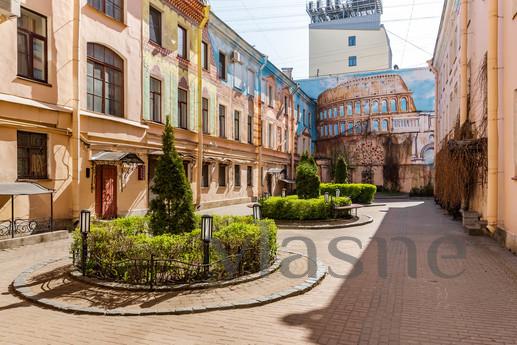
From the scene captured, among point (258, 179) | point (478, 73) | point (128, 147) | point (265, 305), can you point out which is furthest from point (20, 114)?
point (258, 179)

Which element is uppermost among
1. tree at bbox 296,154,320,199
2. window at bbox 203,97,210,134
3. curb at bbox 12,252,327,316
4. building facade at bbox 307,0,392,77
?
building facade at bbox 307,0,392,77

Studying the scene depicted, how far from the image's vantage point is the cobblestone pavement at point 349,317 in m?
4.62

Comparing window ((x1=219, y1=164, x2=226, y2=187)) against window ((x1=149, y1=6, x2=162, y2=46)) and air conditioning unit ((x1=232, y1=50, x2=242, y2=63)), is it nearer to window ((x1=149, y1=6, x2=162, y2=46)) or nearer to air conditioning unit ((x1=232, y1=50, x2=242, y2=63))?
air conditioning unit ((x1=232, y1=50, x2=242, y2=63))

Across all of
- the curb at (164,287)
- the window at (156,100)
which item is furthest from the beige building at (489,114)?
the window at (156,100)

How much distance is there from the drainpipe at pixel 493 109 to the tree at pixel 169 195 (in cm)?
854

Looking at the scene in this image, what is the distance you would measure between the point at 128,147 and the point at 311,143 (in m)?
28.7

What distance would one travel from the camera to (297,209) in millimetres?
15102

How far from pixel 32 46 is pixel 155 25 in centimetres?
677

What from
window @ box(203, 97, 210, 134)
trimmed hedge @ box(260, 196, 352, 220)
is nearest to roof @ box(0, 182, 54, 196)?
trimmed hedge @ box(260, 196, 352, 220)

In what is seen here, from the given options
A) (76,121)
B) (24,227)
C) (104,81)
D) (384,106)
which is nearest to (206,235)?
(24,227)

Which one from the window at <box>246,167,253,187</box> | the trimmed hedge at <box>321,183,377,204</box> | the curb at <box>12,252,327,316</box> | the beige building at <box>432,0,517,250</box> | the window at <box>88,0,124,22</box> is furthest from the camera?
the window at <box>246,167,253,187</box>

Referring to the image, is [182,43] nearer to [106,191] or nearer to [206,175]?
[206,175]

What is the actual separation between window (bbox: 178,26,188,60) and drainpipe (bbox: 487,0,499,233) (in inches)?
514

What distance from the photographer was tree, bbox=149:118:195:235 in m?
7.80
